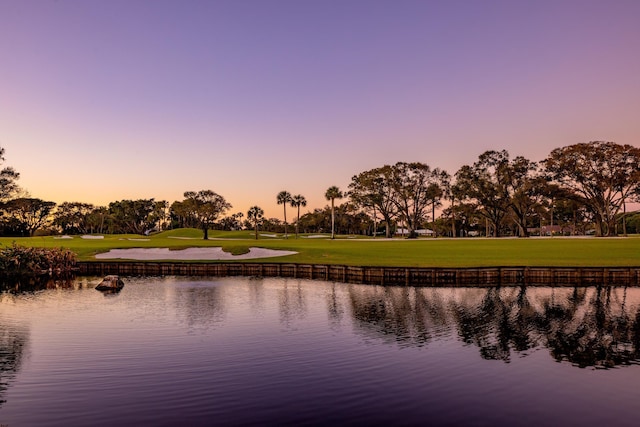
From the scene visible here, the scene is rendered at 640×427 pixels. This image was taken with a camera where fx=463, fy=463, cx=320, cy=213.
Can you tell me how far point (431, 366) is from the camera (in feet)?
53.0

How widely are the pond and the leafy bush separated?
18477 millimetres

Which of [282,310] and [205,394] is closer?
[205,394]

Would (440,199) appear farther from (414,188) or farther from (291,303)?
(291,303)

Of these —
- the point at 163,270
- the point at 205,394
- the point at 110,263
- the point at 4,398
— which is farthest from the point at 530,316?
the point at 110,263

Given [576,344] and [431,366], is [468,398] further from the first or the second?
[576,344]

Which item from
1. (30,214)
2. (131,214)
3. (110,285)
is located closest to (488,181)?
(110,285)

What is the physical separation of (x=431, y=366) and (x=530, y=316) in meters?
11.6

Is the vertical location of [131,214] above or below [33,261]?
above

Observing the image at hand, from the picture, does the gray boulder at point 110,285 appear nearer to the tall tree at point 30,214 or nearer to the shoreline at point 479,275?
the shoreline at point 479,275

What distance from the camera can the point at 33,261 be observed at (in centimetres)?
4747

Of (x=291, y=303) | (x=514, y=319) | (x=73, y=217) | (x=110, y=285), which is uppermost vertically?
(x=73, y=217)

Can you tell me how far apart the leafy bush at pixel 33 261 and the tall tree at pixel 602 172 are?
90.3 m

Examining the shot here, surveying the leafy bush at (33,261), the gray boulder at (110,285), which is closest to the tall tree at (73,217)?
the leafy bush at (33,261)

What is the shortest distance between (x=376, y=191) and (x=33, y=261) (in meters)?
80.8
